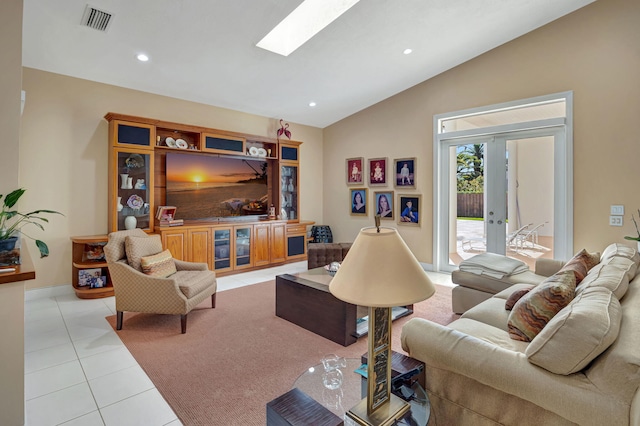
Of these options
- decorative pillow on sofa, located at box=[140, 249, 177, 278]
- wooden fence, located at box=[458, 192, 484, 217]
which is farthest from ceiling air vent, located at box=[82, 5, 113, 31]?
wooden fence, located at box=[458, 192, 484, 217]

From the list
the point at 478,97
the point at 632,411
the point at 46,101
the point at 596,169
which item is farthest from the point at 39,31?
the point at 596,169

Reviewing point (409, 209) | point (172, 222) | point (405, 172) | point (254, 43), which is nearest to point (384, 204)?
point (409, 209)

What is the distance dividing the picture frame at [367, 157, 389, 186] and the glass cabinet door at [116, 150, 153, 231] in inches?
148

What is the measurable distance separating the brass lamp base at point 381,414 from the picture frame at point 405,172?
468cm

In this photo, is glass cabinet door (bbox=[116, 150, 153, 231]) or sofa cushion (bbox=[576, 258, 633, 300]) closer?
sofa cushion (bbox=[576, 258, 633, 300])

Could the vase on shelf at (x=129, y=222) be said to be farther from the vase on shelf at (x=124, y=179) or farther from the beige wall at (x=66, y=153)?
the vase on shelf at (x=124, y=179)

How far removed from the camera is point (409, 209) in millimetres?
5559

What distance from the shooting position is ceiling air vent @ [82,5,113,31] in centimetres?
302

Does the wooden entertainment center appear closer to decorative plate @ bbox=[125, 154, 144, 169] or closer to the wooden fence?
decorative plate @ bbox=[125, 154, 144, 169]

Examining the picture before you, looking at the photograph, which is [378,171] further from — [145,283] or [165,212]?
[145,283]

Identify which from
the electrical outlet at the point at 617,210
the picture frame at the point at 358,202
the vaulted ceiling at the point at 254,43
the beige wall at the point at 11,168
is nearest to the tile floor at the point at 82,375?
the beige wall at the point at 11,168

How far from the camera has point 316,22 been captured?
12.4 ft

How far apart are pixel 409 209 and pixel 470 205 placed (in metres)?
0.97

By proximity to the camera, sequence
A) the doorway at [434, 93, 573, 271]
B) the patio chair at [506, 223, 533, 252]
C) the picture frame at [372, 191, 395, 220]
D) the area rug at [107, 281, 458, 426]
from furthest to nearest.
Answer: the picture frame at [372, 191, 395, 220]
the patio chair at [506, 223, 533, 252]
the doorway at [434, 93, 573, 271]
the area rug at [107, 281, 458, 426]
